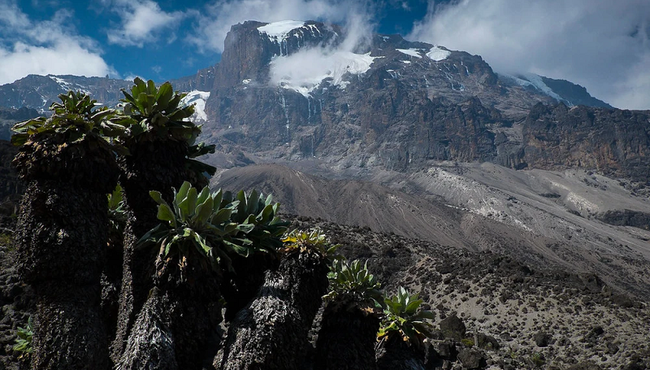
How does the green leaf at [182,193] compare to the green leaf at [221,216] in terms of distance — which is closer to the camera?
the green leaf at [182,193]

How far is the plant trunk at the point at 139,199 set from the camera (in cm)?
609

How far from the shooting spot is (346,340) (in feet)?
21.1

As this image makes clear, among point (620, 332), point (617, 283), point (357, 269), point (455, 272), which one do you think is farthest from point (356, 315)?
point (617, 283)

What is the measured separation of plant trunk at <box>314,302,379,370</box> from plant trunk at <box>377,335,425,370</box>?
11.3 inches

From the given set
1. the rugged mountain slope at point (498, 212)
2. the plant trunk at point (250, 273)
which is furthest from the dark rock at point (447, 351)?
the rugged mountain slope at point (498, 212)

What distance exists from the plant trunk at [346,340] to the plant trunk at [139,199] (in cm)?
275

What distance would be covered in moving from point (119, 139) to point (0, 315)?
10.5 m

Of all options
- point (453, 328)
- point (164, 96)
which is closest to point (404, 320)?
point (164, 96)

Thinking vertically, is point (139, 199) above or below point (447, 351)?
above

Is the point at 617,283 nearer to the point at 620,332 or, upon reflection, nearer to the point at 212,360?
the point at 620,332

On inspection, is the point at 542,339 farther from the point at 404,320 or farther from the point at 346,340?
the point at 346,340

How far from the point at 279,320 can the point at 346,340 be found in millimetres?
1342

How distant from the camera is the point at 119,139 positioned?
245 inches

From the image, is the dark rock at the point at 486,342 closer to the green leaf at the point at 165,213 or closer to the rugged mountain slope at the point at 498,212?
the green leaf at the point at 165,213
